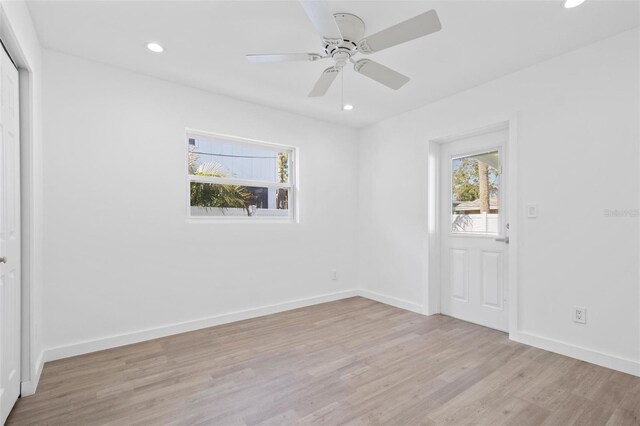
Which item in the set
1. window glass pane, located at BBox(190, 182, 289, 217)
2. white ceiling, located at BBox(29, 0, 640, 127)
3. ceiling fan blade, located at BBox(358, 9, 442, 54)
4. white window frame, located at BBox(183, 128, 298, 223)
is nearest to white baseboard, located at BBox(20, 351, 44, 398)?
white window frame, located at BBox(183, 128, 298, 223)

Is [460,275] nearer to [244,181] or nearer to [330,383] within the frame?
[330,383]

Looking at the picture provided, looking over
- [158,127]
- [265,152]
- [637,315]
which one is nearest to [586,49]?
[637,315]

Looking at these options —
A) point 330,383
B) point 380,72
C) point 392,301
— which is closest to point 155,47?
point 380,72

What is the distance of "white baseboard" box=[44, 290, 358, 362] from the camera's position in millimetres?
2605

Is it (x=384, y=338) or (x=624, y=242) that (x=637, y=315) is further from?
(x=384, y=338)

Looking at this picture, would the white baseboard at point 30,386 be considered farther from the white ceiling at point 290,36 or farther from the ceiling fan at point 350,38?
the ceiling fan at point 350,38

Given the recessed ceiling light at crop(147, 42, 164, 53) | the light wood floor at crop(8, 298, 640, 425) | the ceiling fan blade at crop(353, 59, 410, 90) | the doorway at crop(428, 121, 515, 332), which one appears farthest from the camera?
the doorway at crop(428, 121, 515, 332)

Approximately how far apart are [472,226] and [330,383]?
7.72 ft

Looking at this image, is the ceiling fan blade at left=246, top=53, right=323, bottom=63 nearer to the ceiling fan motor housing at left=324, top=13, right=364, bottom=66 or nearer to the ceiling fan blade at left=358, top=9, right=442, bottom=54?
the ceiling fan motor housing at left=324, top=13, right=364, bottom=66

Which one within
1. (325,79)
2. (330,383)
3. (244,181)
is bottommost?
(330,383)

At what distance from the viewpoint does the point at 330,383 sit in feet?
7.22

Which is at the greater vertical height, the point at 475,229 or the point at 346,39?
the point at 346,39

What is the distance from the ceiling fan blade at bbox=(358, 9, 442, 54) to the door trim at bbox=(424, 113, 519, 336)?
175 cm

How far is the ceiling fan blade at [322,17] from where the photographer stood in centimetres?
151
